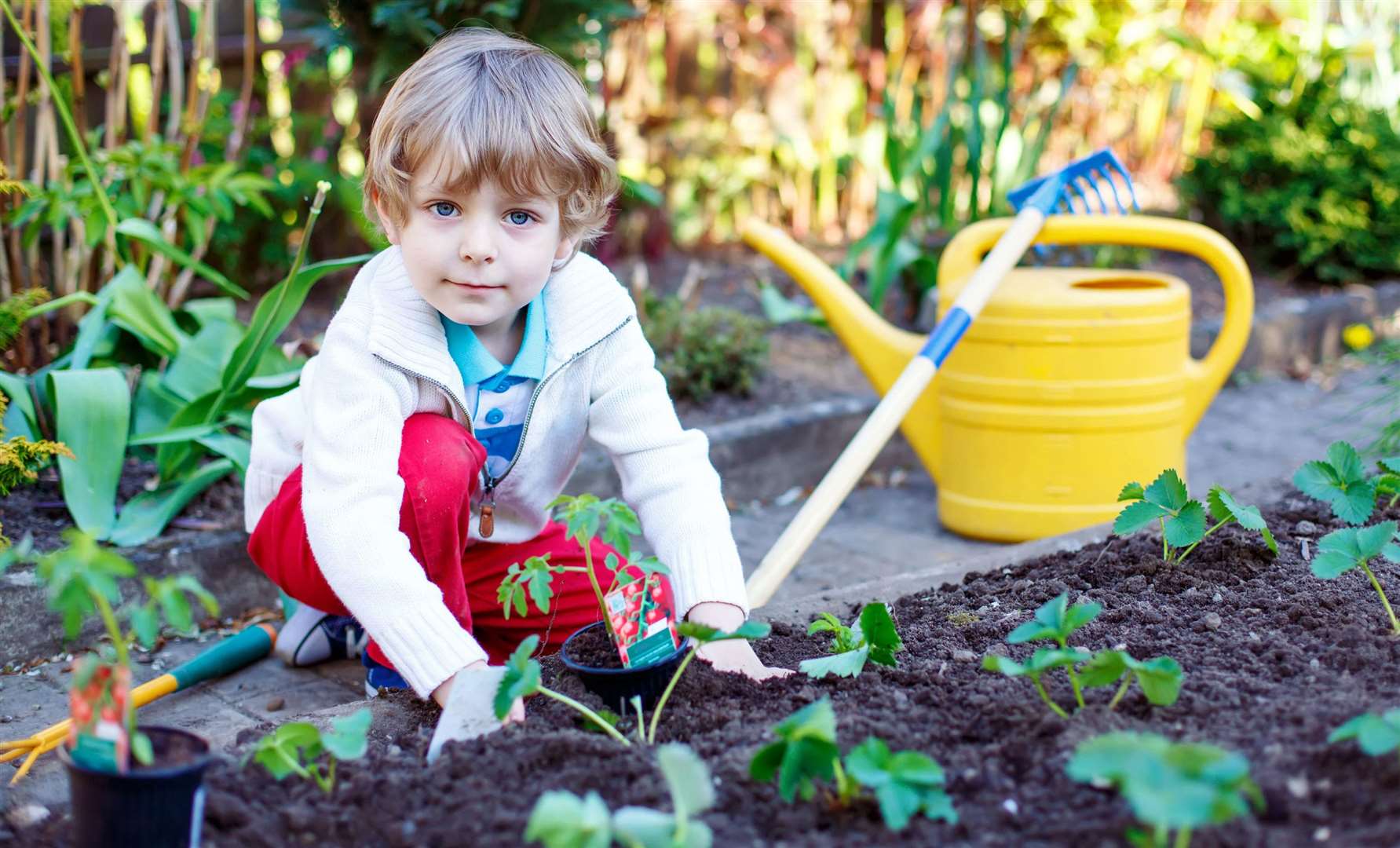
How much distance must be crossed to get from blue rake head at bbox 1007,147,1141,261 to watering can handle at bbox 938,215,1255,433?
0.05 meters

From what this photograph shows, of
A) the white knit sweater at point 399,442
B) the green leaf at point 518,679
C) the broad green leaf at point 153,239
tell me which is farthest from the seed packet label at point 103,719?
the broad green leaf at point 153,239

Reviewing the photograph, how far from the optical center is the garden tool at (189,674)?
1.61 m

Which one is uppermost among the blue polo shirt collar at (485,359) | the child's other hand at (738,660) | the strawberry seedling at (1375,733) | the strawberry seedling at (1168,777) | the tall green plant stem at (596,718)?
the blue polo shirt collar at (485,359)

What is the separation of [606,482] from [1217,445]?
1741 mm

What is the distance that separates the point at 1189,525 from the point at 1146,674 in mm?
506

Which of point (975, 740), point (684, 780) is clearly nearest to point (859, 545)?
point (975, 740)

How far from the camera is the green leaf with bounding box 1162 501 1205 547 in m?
1.75

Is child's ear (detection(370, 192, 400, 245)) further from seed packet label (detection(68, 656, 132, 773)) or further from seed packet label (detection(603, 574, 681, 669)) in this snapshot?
seed packet label (detection(68, 656, 132, 773))

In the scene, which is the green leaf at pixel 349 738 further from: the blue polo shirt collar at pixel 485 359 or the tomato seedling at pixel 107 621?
the blue polo shirt collar at pixel 485 359

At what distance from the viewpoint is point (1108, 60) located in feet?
18.3

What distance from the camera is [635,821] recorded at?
3.38 ft

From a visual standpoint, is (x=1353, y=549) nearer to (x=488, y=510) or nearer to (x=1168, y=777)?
(x=1168, y=777)

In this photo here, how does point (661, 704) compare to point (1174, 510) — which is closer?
point (661, 704)

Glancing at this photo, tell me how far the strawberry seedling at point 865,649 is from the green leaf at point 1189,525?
1.34 feet
